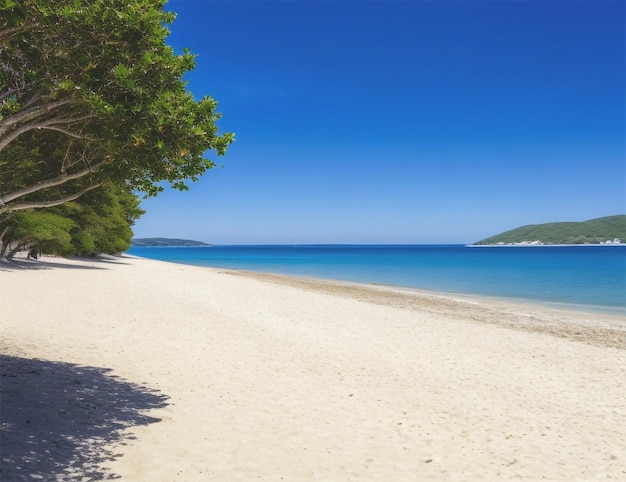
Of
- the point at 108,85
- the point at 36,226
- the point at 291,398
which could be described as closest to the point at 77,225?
the point at 36,226

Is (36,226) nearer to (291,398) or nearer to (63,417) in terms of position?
(63,417)

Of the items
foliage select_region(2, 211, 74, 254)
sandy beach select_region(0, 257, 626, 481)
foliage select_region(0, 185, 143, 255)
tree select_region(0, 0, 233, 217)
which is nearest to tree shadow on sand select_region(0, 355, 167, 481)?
sandy beach select_region(0, 257, 626, 481)

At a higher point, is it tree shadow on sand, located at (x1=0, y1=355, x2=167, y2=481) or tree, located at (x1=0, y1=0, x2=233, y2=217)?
tree, located at (x1=0, y1=0, x2=233, y2=217)

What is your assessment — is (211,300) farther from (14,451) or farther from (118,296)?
(14,451)

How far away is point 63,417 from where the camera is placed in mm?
8586

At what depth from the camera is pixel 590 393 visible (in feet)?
42.1

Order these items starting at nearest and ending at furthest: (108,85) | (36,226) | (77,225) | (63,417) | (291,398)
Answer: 1. (108,85)
2. (63,417)
3. (291,398)
4. (36,226)
5. (77,225)

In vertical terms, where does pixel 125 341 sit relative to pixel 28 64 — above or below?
below

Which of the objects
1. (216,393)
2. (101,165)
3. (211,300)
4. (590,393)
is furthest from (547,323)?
(101,165)

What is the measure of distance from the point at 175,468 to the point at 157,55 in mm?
6165

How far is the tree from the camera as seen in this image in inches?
239

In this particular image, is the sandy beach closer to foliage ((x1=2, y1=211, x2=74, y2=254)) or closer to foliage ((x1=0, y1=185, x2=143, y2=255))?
foliage ((x1=0, y1=185, x2=143, y2=255))

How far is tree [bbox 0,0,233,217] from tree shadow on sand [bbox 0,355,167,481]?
3672 mm

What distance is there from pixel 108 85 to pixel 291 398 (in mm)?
7843
